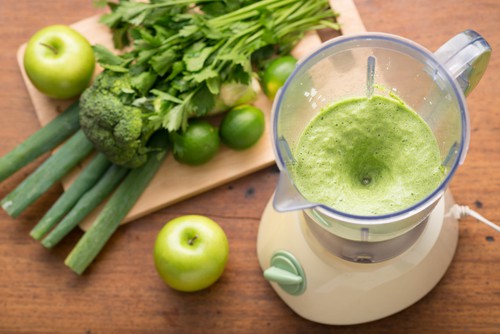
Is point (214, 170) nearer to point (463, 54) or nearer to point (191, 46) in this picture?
point (191, 46)

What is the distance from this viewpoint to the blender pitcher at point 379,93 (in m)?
1.02

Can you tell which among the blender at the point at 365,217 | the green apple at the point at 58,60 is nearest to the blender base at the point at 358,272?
the blender at the point at 365,217

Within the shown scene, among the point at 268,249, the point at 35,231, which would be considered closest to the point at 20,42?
the point at 35,231

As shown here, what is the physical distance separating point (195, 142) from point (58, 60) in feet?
1.27

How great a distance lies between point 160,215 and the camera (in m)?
1.62

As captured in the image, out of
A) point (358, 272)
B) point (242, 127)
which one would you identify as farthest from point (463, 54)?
point (242, 127)

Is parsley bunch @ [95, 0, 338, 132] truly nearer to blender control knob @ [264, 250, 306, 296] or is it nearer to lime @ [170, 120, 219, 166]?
lime @ [170, 120, 219, 166]

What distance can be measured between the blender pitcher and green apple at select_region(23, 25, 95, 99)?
2.20ft

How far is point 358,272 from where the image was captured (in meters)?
1.31

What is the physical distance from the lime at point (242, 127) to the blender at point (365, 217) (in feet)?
0.54

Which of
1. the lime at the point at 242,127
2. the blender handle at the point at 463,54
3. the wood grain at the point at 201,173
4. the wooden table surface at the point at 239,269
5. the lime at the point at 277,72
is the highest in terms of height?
the blender handle at the point at 463,54

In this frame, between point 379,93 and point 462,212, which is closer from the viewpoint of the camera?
point 379,93

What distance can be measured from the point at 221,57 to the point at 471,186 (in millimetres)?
653

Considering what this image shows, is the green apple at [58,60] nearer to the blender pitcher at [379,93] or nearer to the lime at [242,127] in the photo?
the lime at [242,127]
